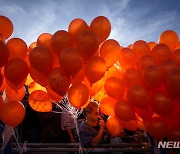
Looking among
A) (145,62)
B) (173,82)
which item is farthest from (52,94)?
(173,82)

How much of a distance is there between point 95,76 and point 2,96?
1.39 m

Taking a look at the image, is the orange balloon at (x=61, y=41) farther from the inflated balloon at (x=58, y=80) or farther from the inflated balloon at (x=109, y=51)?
the inflated balloon at (x=109, y=51)

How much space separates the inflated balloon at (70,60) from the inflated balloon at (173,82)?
1.13m

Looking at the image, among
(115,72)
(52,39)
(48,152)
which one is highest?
(52,39)

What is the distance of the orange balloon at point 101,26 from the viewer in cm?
298

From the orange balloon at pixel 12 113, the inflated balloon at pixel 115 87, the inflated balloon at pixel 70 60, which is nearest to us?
the inflated balloon at pixel 70 60

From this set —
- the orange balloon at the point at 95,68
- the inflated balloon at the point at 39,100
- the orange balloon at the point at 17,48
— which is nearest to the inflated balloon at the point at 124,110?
the orange balloon at the point at 95,68

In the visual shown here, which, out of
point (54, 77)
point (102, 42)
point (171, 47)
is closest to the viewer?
point (54, 77)

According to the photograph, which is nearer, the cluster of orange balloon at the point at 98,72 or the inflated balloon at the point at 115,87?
the cluster of orange balloon at the point at 98,72

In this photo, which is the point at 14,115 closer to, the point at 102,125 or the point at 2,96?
the point at 2,96

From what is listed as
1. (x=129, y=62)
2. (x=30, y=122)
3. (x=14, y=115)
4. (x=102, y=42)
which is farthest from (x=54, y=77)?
(x=30, y=122)

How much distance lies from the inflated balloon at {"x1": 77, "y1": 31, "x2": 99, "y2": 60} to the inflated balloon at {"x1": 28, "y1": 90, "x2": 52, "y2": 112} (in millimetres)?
886

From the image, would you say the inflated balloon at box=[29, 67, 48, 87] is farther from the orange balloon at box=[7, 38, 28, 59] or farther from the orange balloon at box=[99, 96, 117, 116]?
the orange balloon at box=[99, 96, 117, 116]

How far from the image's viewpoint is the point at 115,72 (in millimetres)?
3316
